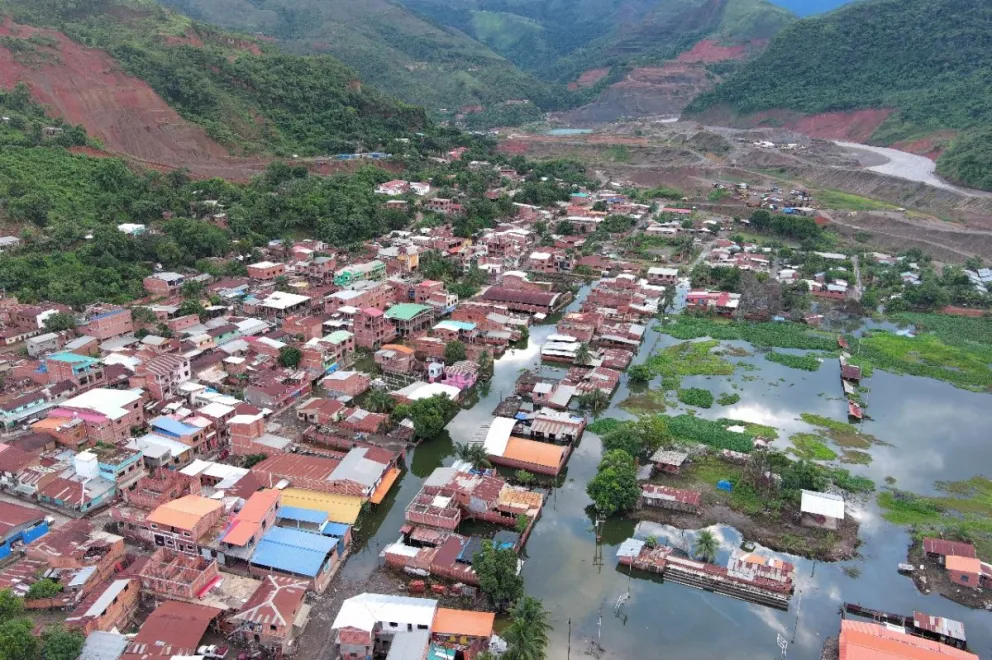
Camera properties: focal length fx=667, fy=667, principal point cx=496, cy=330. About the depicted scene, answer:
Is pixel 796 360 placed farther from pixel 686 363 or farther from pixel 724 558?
pixel 724 558

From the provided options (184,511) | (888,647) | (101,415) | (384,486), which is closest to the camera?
(888,647)

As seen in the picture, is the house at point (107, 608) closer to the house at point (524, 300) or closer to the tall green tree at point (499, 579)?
the tall green tree at point (499, 579)

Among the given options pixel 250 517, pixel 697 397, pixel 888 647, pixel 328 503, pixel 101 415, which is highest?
pixel 101 415

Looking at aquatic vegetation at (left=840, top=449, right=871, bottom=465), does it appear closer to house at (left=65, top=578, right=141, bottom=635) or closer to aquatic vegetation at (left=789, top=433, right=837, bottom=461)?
aquatic vegetation at (left=789, top=433, right=837, bottom=461)

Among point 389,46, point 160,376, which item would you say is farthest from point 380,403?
point 389,46

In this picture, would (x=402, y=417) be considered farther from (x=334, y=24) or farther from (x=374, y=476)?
(x=334, y=24)

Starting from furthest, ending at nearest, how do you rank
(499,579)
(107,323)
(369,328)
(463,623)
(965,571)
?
(369,328) → (107,323) → (965,571) → (499,579) → (463,623)

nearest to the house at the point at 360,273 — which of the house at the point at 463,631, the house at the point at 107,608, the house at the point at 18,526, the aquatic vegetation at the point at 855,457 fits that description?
the house at the point at 18,526
